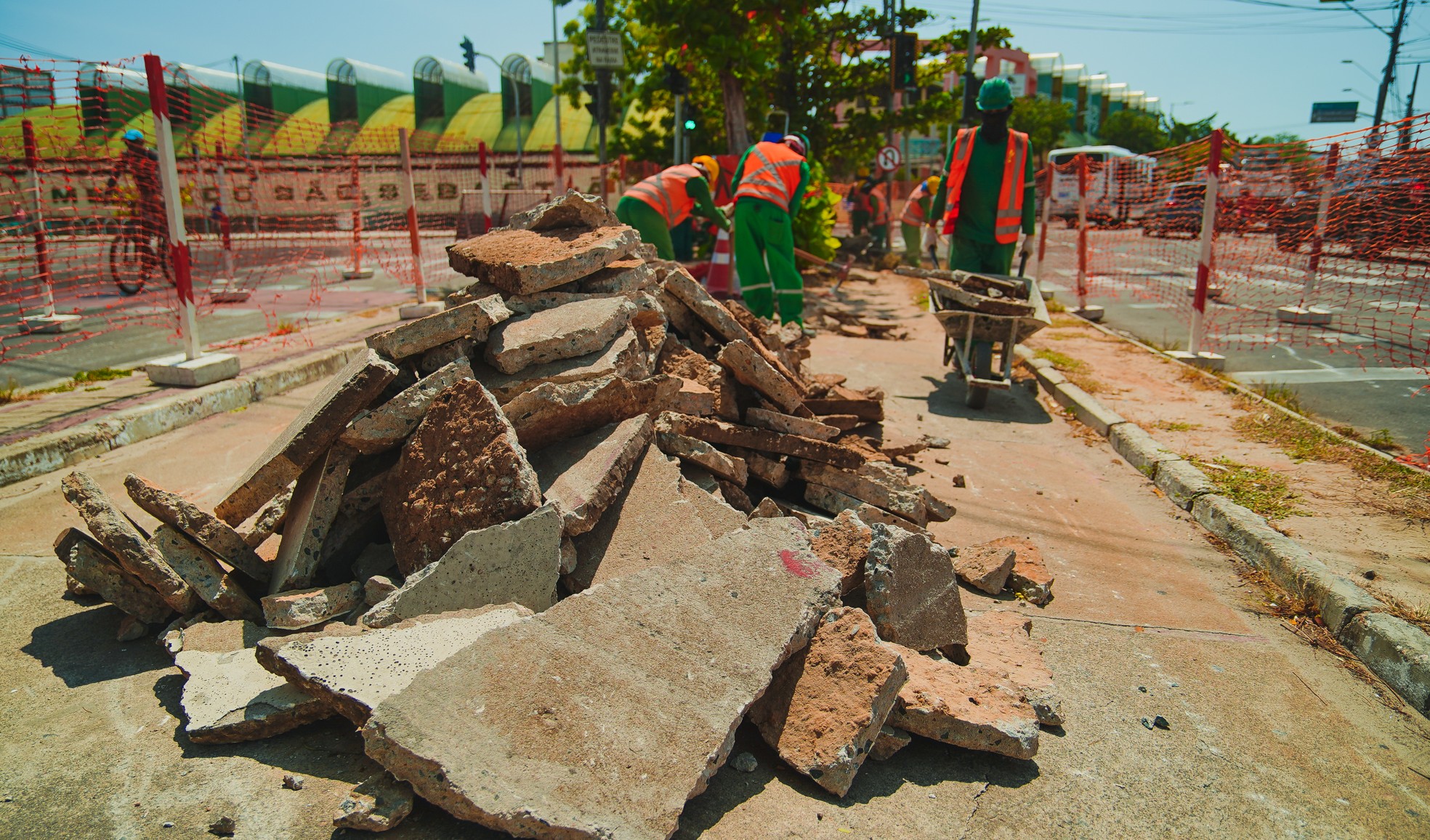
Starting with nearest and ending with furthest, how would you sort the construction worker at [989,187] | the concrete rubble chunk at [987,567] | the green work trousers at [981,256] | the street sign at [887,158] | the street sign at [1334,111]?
the concrete rubble chunk at [987,567], the construction worker at [989,187], the green work trousers at [981,256], the street sign at [887,158], the street sign at [1334,111]

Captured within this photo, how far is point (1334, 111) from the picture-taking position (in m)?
60.8

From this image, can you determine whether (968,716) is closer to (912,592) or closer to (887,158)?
(912,592)

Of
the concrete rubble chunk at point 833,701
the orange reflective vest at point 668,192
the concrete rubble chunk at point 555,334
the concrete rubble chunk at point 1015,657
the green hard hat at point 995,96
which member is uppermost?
Result: the green hard hat at point 995,96

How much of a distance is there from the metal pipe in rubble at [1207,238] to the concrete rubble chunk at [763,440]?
5.67m

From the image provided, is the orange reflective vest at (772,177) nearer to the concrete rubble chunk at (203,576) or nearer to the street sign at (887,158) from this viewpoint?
the concrete rubble chunk at (203,576)

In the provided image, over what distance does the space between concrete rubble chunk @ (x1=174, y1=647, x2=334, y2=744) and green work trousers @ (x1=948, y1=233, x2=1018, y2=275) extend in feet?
20.8

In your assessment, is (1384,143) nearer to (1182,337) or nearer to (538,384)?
(1182,337)

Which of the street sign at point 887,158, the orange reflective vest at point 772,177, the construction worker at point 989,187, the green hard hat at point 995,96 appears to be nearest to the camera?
the green hard hat at point 995,96

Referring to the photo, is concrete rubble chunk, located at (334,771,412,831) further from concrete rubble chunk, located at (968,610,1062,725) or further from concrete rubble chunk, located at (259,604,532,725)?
concrete rubble chunk, located at (968,610,1062,725)

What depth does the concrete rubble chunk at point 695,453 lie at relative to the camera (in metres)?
3.67

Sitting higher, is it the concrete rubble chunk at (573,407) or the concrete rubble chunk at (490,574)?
the concrete rubble chunk at (573,407)

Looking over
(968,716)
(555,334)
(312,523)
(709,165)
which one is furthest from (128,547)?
(709,165)

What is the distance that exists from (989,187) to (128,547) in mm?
6706

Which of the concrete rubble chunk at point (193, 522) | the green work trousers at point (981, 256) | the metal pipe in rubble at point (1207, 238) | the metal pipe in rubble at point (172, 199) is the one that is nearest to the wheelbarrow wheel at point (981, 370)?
the green work trousers at point (981, 256)
